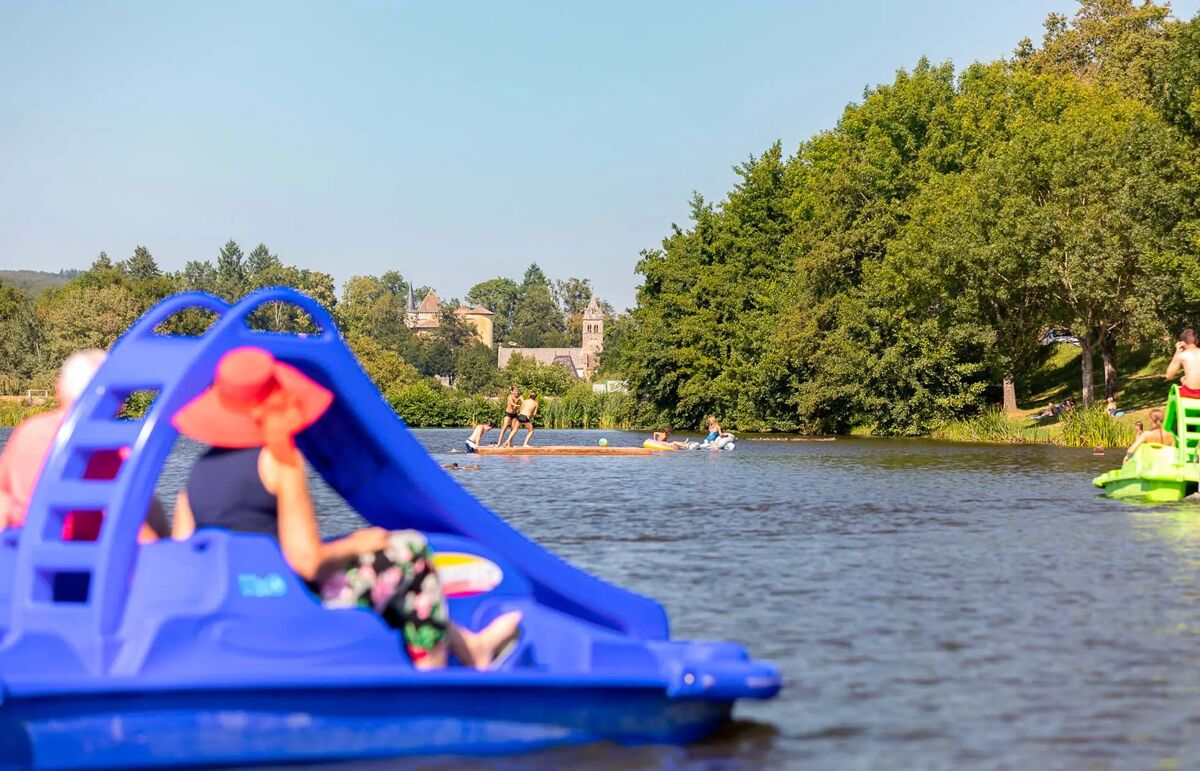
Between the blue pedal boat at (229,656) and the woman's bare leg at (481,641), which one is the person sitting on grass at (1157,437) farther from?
the woman's bare leg at (481,641)

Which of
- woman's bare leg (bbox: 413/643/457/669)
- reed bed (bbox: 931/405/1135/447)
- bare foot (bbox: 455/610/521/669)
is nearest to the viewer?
woman's bare leg (bbox: 413/643/457/669)

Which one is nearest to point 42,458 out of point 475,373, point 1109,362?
point 1109,362

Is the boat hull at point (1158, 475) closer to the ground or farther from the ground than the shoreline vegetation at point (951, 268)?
closer to the ground

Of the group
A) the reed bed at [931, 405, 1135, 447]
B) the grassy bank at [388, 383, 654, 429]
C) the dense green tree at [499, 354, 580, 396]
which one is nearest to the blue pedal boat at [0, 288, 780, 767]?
the reed bed at [931, 405, 1135, 447]

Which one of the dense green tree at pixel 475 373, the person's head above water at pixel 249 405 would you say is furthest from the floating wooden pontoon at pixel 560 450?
the dense green tree at pixel 475 373

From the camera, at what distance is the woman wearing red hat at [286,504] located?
7340 mm

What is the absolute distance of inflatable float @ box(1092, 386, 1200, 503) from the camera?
21.8m

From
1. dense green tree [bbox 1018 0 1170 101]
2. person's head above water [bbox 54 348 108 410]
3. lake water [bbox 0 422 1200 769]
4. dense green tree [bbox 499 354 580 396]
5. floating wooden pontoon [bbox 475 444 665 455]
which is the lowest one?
lake water [bbox 0 422 1200 769]

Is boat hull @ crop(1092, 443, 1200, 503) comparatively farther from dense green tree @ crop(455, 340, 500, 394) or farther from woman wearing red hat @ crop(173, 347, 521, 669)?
dense green tree @ crop(455, 340, 500, 394)

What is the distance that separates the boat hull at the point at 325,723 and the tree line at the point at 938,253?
42.0 metres

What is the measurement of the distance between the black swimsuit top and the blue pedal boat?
8.8 inches

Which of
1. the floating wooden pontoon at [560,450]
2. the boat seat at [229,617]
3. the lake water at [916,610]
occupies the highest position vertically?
the floating wooden pontoon at [560,450]

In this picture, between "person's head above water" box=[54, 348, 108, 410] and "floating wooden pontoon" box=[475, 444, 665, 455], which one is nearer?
"person's head above water" box=[54, 348, 108, 410]

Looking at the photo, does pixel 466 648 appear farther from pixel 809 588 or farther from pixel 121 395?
pixel 809 588
